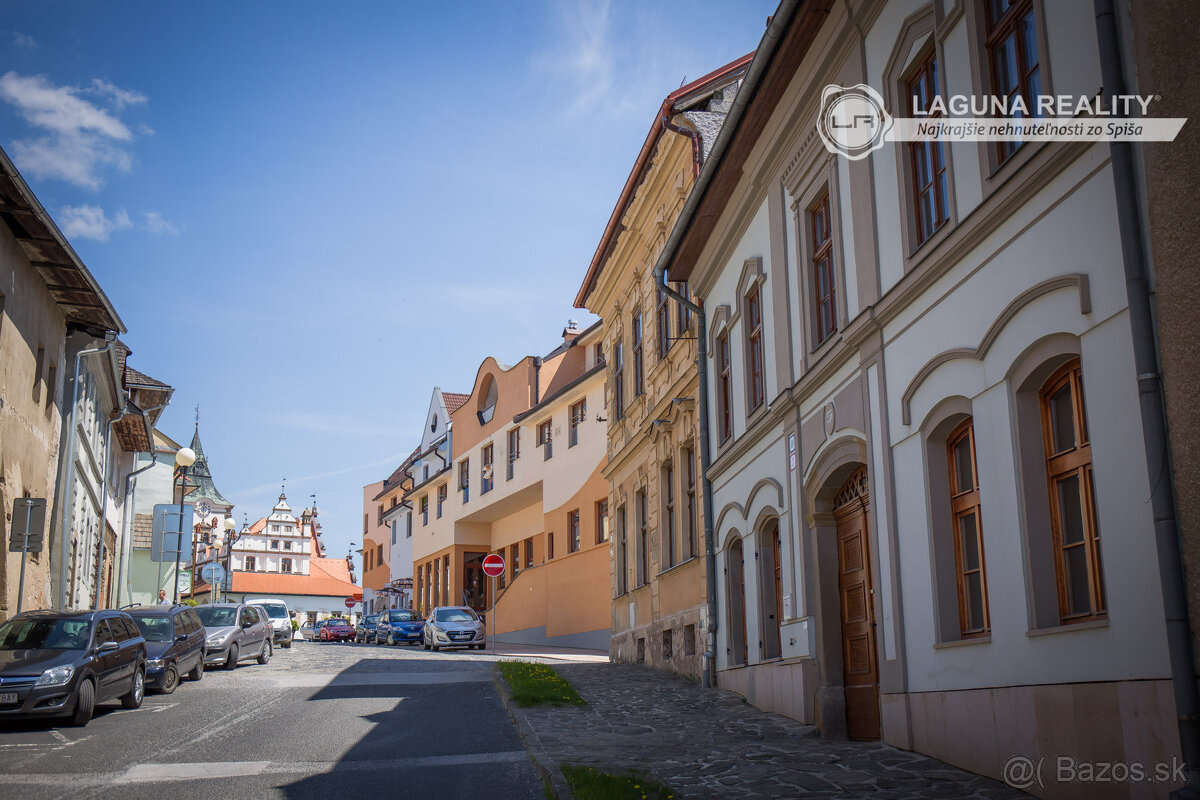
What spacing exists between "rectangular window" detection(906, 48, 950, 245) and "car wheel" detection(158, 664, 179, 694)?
1486cm

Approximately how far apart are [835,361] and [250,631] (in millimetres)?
19323

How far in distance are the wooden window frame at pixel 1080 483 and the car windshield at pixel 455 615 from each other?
3156 centimetres

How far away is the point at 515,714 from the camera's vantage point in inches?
591

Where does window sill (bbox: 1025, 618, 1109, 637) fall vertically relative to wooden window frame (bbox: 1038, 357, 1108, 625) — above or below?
below

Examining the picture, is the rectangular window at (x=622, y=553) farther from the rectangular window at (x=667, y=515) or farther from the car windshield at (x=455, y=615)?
the car windshield at (x=455, y=615)

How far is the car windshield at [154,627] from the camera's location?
67.4 feet

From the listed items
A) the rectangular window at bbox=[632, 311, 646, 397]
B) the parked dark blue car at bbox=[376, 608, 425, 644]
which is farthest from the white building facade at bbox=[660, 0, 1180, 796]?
the parked dark blue car at bbox=[376, 608, 425, 644]

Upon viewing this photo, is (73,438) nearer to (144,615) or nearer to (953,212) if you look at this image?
(144,615)

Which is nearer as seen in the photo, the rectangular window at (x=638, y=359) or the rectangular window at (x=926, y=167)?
the rectangular window at (x=926, y=167)

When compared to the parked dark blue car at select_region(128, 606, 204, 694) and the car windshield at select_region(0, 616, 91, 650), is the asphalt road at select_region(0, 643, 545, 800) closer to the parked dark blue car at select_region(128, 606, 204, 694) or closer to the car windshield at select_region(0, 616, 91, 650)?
the parked dark blue car at select_region(128, 606, 204, 694)

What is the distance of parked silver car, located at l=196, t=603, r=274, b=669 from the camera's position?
83.8ft

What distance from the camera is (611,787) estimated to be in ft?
28.1

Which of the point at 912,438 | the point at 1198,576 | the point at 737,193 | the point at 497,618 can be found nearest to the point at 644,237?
the point at 737,193

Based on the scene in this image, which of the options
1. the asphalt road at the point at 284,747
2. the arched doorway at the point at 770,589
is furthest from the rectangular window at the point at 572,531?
the arched doorway at the point at 770,589
